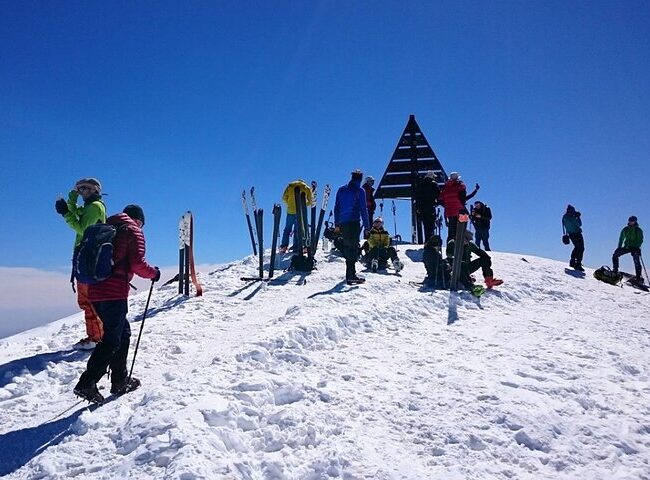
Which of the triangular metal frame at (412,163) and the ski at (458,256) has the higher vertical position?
the triangular metal frame at (412,163)

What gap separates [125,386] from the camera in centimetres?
454

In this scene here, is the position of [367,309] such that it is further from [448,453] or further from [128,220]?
[128,220]

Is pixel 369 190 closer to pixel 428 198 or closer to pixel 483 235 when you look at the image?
pixel 428 198

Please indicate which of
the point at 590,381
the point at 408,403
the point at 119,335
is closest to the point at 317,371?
the point at 408,403

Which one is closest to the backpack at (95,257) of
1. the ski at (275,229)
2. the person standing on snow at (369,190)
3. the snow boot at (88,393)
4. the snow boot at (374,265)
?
the snow boot at (88,393)

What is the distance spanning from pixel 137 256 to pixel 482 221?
524 inches

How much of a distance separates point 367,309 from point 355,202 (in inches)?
119

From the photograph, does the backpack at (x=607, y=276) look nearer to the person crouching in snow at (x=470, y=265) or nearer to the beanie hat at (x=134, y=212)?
the person crouching in snow at (x=470, y=265)

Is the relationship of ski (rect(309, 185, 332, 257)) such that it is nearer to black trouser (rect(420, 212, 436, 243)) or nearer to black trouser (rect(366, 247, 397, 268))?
black trouser (rect(366, 247, 397, 268))

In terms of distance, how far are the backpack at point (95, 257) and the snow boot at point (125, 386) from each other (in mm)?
1161

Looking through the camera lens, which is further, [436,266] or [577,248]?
[577,248]

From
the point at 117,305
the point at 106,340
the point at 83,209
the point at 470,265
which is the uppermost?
the point at 83,209

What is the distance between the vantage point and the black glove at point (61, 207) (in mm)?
5459

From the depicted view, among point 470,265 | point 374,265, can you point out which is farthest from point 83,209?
point 470,265
